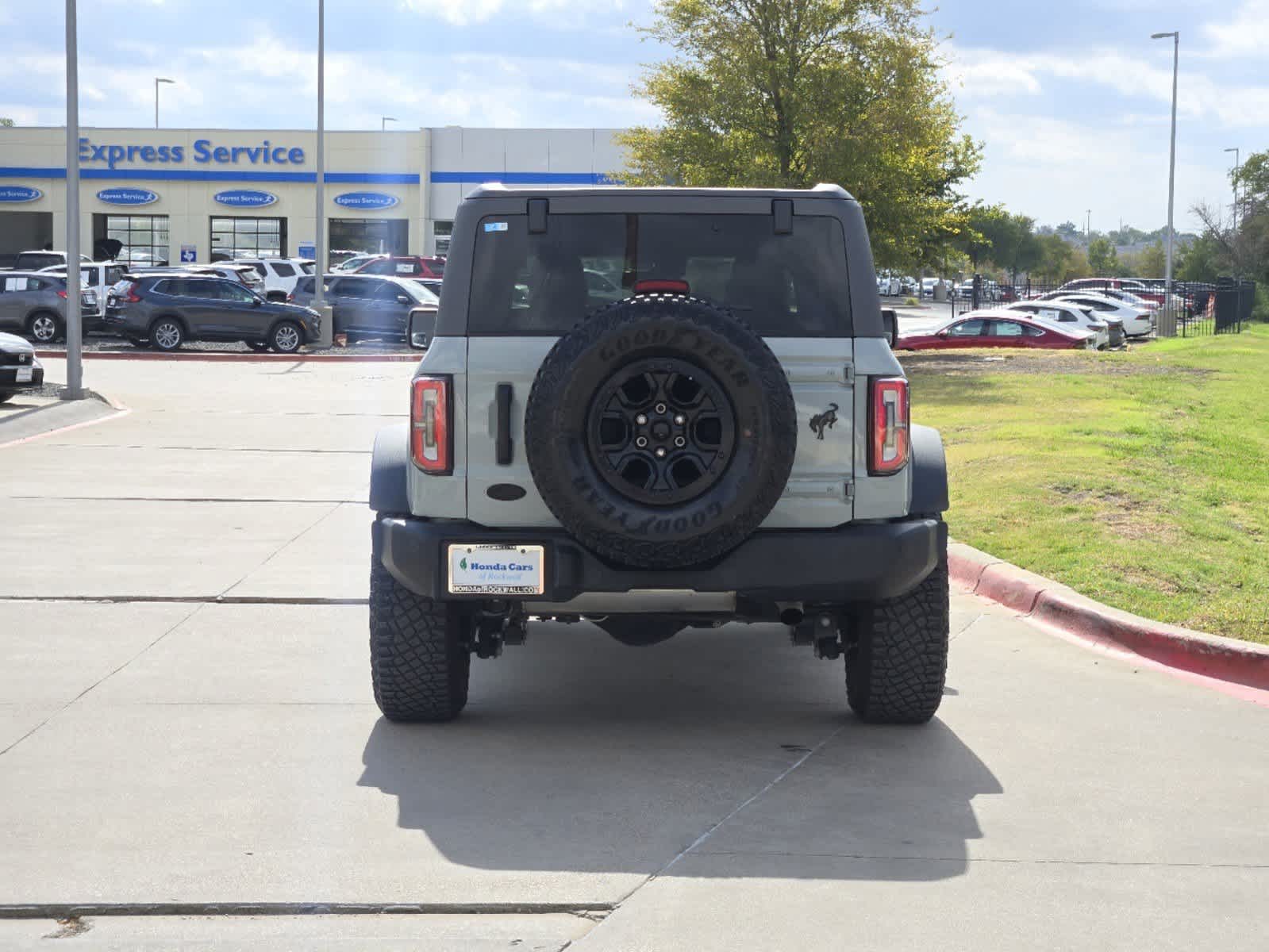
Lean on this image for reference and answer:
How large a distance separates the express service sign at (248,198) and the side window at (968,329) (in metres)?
38.8

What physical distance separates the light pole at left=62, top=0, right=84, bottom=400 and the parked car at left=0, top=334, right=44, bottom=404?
470mm

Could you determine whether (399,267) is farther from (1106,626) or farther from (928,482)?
(928,482)

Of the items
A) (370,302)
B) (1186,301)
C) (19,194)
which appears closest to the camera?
(370,302)

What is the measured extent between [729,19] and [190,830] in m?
26.7

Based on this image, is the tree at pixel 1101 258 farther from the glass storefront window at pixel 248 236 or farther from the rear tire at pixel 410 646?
the rear tire at pixel 410 646

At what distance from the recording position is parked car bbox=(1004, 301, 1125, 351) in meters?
36.8

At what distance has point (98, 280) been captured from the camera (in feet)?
125

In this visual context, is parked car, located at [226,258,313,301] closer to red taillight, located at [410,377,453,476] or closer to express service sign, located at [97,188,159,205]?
express service sign, located at [97,188,159,205]

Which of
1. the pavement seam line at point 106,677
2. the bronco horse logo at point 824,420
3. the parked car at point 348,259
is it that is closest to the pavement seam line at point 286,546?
the pavement seam line at point 106,677

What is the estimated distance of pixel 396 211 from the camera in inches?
2594

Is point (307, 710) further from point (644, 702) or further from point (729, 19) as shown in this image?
point (729, 19)

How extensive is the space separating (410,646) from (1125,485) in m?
7.56

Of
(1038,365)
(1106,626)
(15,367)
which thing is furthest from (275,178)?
(1106,626)

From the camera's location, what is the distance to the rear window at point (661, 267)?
6.21 meters
